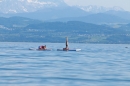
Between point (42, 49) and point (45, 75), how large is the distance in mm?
106452

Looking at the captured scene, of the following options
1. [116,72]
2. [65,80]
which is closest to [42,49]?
[116,72]

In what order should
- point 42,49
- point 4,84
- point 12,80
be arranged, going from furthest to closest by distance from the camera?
1. point 42,49
2. point 12,80
3. point 4,84

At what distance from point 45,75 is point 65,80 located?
19.8ft

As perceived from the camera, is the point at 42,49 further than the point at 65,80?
Yes

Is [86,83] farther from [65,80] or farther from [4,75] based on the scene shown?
[4,75]

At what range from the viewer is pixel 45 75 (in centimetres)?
6344

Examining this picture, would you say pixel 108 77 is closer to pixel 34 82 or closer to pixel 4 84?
pixel 34 82

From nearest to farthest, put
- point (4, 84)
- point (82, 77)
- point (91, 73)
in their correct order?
point (4, 84) → point (82, 77) → point (91, 73)

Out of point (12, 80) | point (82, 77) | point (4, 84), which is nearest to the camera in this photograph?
point (4, 84)

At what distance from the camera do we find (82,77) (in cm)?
6147

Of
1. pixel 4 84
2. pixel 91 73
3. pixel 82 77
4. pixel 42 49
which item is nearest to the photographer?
pixel 4 84

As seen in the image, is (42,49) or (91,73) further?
(42,49)

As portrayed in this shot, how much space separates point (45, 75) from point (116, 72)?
11149 mm

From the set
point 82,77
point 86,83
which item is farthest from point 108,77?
point 86,83
